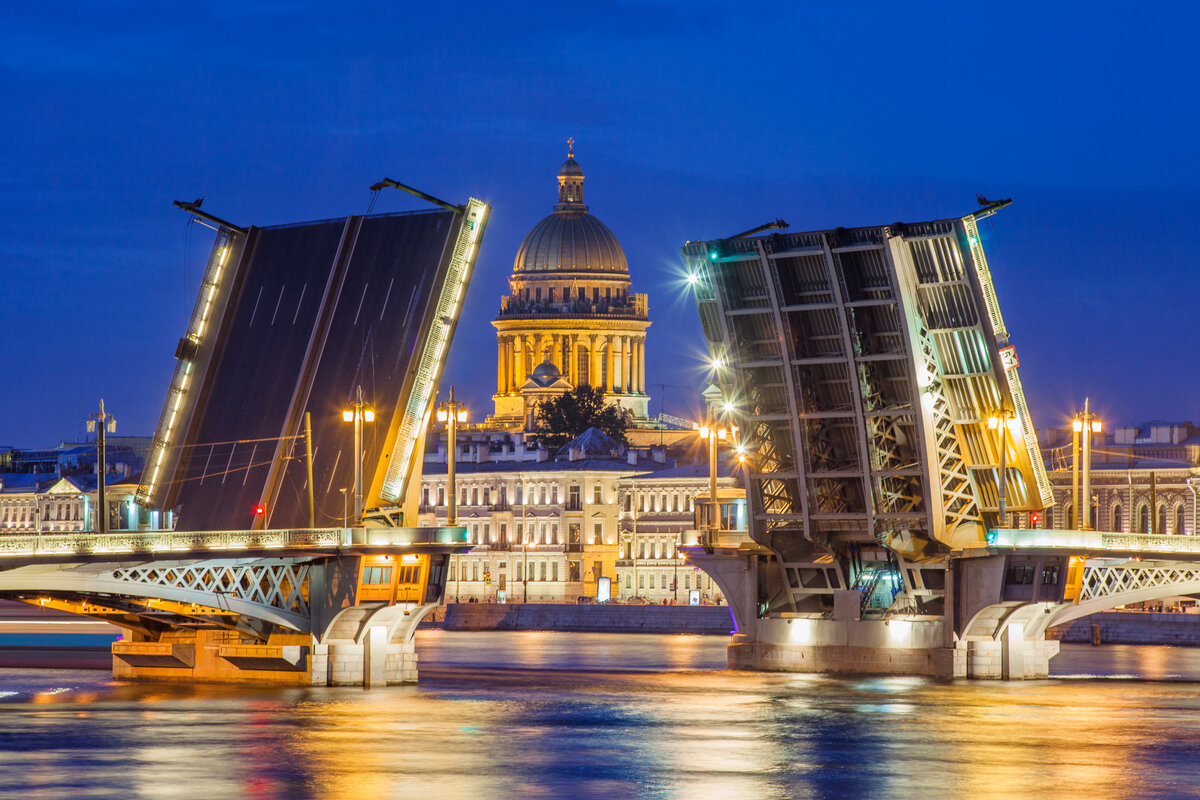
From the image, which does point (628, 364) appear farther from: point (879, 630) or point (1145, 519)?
point (879, 630)

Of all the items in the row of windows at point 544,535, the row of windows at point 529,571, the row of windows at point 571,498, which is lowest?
the row of windows at point 529,571

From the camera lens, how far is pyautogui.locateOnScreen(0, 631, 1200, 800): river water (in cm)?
3547

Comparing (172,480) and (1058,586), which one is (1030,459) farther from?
(172,480)

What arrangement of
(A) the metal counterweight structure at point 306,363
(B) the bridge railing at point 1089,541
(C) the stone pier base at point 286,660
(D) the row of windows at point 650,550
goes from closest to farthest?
(C) the stone pier base at point 286,660 < (A) the metal counterweight structure at point 306,363 < (B) the bridge railing at point 1089,541 < (D) the row of windows at point 650,550

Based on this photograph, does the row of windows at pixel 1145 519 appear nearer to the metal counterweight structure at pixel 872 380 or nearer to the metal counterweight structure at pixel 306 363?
the metal counterweight structure at pixel 872 380

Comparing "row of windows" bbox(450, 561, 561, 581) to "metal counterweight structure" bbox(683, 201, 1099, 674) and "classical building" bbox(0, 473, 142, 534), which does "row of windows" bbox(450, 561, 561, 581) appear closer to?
"classical building" bbox(0, 473, 142, 534)

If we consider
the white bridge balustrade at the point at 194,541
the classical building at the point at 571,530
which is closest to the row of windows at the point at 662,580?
the classical building at the point at 571,530

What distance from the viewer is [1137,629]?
95000 millimetres

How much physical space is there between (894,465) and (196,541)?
17442 mm

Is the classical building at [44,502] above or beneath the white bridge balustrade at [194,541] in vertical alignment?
above

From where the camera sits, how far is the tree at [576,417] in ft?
544

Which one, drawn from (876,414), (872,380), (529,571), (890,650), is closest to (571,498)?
(529,571)

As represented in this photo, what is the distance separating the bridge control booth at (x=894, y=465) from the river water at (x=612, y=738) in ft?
6.34

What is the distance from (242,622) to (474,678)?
7.71 meters
